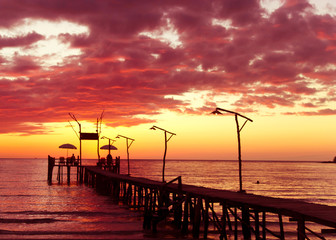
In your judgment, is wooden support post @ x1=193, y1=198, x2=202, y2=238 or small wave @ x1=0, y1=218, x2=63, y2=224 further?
small wave @ x1=0, y1=218, x2=63, y2=224

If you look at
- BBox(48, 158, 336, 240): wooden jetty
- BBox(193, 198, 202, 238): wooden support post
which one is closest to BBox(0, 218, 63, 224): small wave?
BBox(48, 158, 336, 240): wooden jetty

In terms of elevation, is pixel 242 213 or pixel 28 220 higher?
pixel 242 213

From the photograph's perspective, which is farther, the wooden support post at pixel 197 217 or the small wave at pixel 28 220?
the small wave at pixel 28 220

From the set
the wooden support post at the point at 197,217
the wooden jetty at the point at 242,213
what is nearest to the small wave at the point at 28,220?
the wooden jetty at the point at 242,213

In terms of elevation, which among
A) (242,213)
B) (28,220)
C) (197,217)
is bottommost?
(28,220)

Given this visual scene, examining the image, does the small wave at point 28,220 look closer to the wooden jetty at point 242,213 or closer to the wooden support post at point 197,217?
the wooden jetty at point 242,213

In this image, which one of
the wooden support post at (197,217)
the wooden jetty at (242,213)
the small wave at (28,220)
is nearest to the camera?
the wooden jetty at (242,213)

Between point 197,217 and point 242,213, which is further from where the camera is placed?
point 197,217

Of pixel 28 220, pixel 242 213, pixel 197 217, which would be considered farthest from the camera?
pixel 28 220

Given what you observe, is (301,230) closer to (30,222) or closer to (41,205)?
(30,222)

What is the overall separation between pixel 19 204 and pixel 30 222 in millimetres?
10742

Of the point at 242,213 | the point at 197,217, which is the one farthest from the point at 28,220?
the point at 242,213

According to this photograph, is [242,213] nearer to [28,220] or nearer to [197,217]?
[197,217]

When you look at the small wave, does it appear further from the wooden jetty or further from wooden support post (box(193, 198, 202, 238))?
wooden support post (box(193, 198, 202, 238))
